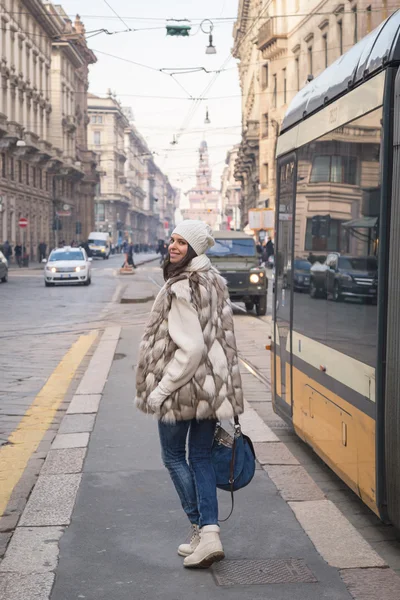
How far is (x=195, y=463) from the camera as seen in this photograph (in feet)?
13.4

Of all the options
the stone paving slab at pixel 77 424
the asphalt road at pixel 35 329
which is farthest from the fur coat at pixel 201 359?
the asphalt road at pixel 35 329

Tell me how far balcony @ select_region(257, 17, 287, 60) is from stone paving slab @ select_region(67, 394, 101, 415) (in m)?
39.2

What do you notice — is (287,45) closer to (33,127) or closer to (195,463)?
(33,127)

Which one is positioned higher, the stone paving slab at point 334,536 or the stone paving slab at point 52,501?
the stone paving slab at point 334,536

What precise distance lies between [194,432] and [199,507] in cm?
34

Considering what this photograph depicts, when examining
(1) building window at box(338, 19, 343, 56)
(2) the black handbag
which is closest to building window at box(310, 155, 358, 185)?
(2) the black handbag

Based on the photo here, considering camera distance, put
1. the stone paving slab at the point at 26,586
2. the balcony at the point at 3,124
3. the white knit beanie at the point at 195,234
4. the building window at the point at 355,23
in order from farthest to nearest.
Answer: the balcony at the point at 3,124
the building window at the point at 355,23
the white knit beanie at the point at 195,234
the stone paving slab at the point at 26,586

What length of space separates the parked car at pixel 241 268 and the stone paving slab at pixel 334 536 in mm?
13579

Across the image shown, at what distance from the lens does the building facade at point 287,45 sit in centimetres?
3183

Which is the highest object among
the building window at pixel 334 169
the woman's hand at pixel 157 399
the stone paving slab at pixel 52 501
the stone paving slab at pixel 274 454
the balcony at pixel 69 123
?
the balcony at pixel 69 123

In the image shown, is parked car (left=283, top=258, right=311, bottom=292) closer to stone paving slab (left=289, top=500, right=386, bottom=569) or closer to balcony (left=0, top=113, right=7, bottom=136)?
stone paving slab (left=289, top=500, right=386, bottom=569)

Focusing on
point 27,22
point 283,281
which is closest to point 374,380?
point 283,281

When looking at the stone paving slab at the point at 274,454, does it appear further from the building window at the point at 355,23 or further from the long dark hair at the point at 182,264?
the building window at the point at 355,23

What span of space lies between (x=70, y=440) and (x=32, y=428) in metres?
0.77
